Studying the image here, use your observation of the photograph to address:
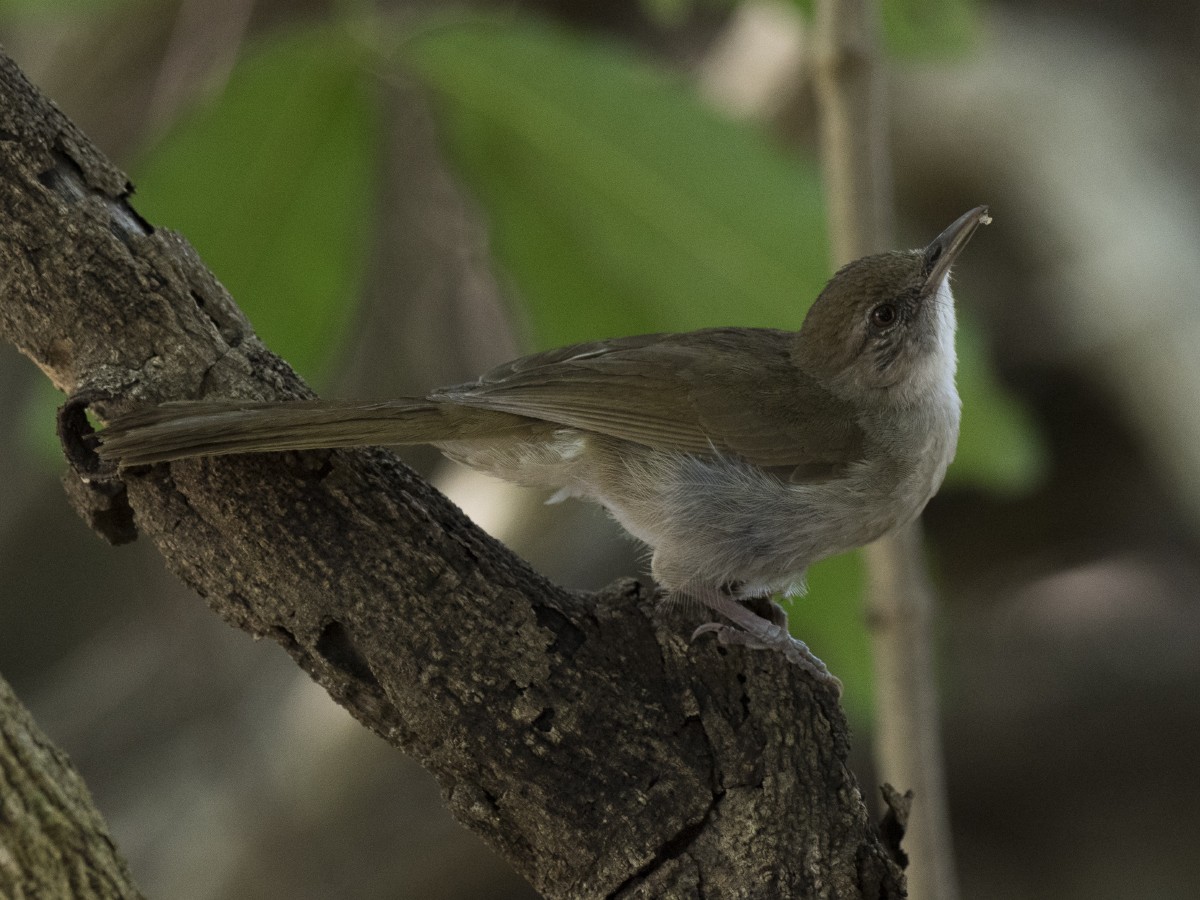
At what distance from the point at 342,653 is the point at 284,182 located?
42.5 inches

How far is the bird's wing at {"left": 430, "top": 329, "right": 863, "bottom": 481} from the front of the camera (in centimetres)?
269

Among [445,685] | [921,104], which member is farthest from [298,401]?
[921,104]

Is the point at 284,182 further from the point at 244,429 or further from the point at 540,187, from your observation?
the point at 244,429

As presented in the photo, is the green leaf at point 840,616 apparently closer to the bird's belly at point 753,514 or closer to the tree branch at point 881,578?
the tree branch at point 881,578

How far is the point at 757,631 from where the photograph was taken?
101 inches

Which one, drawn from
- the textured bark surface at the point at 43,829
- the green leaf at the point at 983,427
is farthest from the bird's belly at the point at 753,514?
the textured bark surface at the point at 43,829

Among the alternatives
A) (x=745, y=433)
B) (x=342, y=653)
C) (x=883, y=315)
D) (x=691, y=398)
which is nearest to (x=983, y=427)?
(x=883, y=315)

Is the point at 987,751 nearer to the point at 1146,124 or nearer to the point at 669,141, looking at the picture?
the point at 1146,124

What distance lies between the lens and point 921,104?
589 centimetres

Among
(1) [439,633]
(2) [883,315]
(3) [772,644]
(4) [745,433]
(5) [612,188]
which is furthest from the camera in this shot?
(2) [883,315]

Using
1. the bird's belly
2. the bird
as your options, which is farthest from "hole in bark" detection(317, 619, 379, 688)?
the bird's belly

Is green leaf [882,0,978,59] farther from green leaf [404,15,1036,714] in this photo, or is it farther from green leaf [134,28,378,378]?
green leaf [134,28,378,378]

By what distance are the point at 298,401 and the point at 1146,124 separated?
4.55 metres

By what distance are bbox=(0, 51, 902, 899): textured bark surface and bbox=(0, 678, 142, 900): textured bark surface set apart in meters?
0.34
